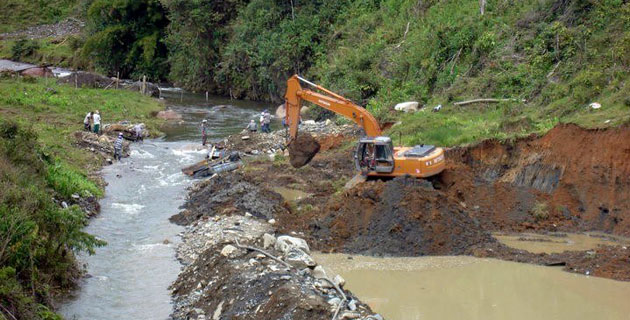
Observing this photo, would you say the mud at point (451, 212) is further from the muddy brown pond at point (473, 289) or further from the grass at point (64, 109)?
the grass at point (64, 109)

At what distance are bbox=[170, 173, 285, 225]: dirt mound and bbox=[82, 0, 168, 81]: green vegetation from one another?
124 ft

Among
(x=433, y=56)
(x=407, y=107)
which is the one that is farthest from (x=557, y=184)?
(x=433, y=56)

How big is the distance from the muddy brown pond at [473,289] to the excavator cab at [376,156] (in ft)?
12.1

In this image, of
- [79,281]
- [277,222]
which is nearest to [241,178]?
[277,222]

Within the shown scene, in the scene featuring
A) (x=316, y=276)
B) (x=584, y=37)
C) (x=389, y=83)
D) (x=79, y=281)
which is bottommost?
(x=79, y=281)

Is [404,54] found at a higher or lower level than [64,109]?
higher

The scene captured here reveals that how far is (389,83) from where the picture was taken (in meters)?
37.5

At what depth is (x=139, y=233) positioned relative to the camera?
22.1 m

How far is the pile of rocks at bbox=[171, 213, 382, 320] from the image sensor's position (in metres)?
13.6

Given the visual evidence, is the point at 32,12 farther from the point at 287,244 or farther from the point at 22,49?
the point at 287,244

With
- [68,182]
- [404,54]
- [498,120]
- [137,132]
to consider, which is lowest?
[137,132]

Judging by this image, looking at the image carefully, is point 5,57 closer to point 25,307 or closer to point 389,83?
point 389,83

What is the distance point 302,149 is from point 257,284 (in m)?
11.9

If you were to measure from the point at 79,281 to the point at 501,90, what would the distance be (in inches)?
736
